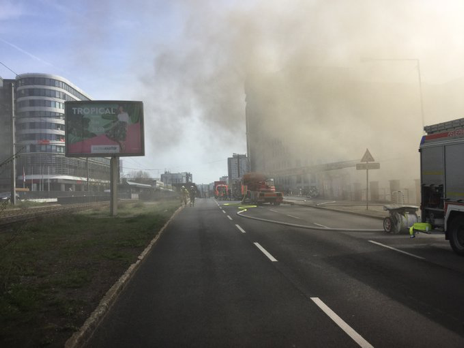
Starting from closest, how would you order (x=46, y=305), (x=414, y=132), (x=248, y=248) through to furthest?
1. (x=46, y=305)
2. (x=248, y=248)
3. (x=414, y=132)

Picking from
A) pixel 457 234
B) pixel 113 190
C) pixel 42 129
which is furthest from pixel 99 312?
pixel 42 129

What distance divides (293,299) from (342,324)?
811mm

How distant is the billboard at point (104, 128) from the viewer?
14.6 m

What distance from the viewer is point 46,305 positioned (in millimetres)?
3633

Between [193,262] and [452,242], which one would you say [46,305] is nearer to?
[193,262]

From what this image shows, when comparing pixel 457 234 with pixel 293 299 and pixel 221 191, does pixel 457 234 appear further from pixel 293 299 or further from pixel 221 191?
pixel 221 191

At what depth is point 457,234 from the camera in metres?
6.34

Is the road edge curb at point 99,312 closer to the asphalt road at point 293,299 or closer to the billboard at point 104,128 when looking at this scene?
the asphalt road at point 293,299

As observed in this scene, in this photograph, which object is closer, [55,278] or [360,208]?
[55,278]

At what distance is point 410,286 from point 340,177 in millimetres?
26702

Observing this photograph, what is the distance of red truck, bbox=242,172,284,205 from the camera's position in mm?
23547

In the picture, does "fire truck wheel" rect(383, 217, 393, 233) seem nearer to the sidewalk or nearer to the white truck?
the white truck

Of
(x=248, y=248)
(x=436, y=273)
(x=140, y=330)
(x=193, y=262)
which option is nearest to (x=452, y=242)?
(x=436, y=273)

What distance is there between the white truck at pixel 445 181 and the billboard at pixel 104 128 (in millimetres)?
10718
